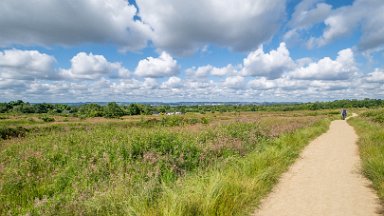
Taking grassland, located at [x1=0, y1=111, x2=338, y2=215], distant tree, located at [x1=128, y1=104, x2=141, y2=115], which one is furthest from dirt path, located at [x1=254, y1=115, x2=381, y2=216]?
distant tree, located at [x1=128, y1=104, x2=141, y2=115]

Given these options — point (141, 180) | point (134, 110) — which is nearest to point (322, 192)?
point (141, 180)

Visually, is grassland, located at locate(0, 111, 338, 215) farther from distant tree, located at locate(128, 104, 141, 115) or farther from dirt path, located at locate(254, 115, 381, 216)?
distant tree, located at locate(128, 104, 141, 115)

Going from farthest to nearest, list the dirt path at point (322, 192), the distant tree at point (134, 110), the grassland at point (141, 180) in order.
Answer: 1. the distant tree at point (134, 110)
2. the dirt path at point (322, 192)
3. the grassland at point (141, 180)

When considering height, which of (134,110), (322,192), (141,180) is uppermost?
(141,180)

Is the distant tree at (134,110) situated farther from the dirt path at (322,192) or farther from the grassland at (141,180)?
the dirt path at (322,192)

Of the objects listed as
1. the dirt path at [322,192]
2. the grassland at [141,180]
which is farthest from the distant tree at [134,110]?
the dirt path at [322,192]

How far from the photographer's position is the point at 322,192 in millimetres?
7219

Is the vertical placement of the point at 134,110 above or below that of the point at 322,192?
below

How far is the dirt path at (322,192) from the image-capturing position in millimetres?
6023

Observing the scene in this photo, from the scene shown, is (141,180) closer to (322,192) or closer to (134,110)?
(322,192)

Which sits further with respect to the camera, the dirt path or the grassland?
the dirt path

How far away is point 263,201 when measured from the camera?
6.66m

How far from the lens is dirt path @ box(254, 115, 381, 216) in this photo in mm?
6023

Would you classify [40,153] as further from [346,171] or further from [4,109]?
[4,109]
